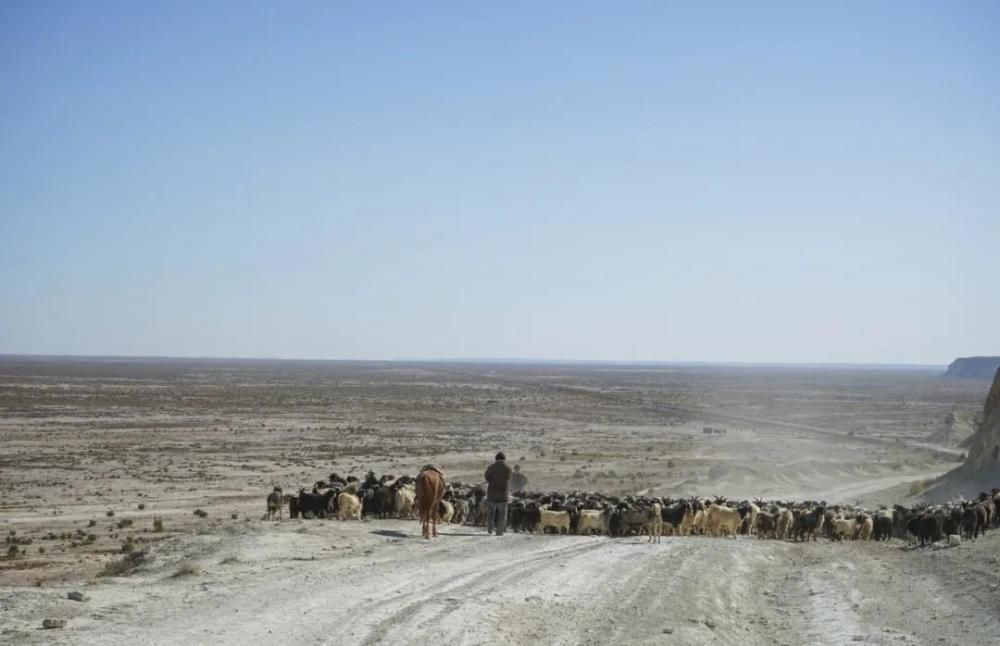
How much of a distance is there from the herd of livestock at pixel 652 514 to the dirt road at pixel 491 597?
294 cm

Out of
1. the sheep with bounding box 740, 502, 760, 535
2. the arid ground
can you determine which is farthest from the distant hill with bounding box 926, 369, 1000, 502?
the sheep with bounding box 740, 502, 760, 535

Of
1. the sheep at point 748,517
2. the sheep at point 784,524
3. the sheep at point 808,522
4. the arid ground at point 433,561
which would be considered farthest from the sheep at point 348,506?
the sheep at point 808,522

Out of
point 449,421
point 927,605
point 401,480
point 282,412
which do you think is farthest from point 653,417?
point 927,605

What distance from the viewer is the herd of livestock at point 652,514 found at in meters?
21.7

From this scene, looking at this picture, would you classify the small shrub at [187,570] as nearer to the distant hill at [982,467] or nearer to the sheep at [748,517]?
the sheep at [748,517]

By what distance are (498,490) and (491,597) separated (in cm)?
714

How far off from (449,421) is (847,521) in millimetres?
52916

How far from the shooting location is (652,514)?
21.2m

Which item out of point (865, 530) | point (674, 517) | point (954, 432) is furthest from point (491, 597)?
point (954, 432)

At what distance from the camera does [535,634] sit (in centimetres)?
1116

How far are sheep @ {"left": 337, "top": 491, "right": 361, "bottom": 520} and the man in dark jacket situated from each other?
3.70m

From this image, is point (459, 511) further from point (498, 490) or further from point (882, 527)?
point (882, 527)

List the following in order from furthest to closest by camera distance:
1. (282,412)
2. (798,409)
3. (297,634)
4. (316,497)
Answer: (798,409) → (282,412) → (316,497) → (297,634)

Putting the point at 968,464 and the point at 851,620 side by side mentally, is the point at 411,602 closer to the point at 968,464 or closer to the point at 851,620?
the point at 851,620
